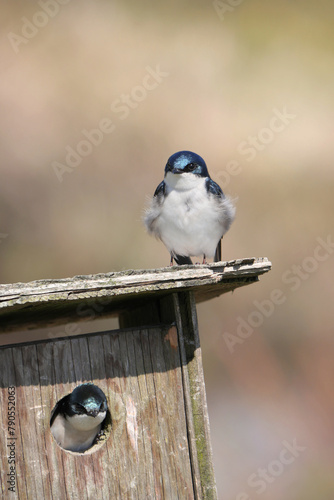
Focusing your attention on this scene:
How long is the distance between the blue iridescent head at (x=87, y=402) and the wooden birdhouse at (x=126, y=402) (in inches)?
7.7

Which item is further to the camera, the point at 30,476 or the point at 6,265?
the point at 6,265

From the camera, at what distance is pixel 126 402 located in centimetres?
247

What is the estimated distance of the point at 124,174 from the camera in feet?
17.4

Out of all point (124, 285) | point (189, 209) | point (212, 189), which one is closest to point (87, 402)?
point (124, 285)

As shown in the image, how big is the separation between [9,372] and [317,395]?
3457 millimetres

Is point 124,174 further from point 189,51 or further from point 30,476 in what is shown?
point 30,476

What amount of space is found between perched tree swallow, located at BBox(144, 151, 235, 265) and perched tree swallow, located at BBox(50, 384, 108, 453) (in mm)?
780

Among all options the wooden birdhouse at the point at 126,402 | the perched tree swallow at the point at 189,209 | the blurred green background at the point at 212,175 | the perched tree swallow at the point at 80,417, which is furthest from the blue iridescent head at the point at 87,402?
the blurred green background at the point at 212,175

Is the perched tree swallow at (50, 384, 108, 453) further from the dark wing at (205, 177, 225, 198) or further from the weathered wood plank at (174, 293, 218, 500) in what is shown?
the dark wing at (205, 177, 225, 198)

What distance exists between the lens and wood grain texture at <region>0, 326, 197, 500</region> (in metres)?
2.34

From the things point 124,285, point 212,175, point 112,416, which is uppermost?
point 212,175

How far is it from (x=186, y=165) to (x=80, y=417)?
118cm

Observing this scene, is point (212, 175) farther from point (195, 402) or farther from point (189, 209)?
point (195, 402)

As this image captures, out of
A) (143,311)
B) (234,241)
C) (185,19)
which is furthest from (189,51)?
(143,311)
